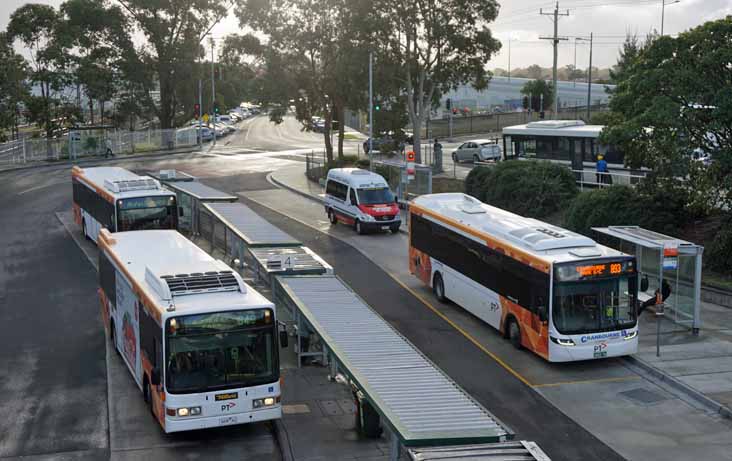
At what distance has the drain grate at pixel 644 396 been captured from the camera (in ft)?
63.7

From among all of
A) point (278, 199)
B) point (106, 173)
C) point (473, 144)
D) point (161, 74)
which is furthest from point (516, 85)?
point (106, 173)

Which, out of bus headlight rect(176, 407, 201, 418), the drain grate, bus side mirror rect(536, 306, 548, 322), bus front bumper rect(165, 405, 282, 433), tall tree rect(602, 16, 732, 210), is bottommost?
the drain grate

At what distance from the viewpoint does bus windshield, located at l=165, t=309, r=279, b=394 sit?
Result: 625 inches

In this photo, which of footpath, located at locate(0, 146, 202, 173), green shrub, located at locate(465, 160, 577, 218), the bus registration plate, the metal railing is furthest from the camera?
footpath, located at locate(0, 146, 202, 173)

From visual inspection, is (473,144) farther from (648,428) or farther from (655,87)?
(648,428)

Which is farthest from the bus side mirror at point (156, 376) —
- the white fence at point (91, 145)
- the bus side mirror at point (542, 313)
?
the white fence at point (91, 145)

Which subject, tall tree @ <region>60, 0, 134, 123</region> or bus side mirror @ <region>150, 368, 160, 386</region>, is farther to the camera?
tall tree @ <region>60, 0, 134, 123</region>

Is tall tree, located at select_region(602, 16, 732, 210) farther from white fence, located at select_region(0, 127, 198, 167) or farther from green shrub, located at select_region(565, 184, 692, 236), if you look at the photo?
white fence, located at select_region(0, 127, 198, 167)

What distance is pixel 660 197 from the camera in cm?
3281

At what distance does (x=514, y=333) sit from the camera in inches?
893

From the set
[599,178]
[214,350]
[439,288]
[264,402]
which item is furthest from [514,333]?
[599,178]

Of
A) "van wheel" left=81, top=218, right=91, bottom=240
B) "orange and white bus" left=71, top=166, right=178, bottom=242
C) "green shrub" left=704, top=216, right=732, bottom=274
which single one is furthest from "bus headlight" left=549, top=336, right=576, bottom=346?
"van wheel" left=81, top=218, right=91, bottom=240

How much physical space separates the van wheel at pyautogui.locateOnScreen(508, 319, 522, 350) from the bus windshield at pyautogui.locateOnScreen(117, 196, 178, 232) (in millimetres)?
15034

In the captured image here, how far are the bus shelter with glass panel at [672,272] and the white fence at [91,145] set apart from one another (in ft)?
184
